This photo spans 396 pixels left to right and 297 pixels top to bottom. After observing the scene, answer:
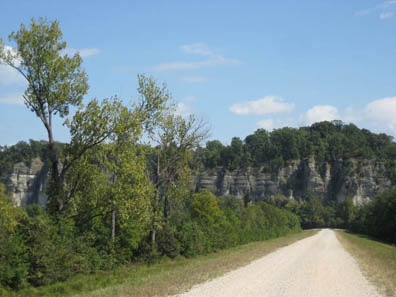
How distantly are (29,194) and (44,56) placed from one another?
18551 centimetres

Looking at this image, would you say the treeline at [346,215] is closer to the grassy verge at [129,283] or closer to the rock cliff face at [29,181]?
the grassy verge at [129,283]

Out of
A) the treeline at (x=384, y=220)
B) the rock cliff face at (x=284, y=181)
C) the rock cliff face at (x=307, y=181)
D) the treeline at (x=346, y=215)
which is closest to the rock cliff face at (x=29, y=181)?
the rock cliff face at (x=284, y=181)

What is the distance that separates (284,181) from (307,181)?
10.1 metres

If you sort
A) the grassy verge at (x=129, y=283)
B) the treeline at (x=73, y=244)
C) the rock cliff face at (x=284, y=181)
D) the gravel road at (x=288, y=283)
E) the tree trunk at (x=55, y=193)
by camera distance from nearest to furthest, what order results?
the gravel road at (x=288, y=283)
the grassy verge at (x=129, y=283)
the treeline at (x=73, y=244)
the tree trunk at (x=55, y=193)
the rock cliff face at (x=284, y=181)

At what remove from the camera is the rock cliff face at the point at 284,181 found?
593 feet

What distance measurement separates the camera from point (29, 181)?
627ft

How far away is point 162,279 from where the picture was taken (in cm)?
1788

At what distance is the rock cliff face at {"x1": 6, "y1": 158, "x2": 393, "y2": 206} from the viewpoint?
18062cm

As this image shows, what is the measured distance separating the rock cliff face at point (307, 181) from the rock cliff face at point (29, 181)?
6992 centimetres

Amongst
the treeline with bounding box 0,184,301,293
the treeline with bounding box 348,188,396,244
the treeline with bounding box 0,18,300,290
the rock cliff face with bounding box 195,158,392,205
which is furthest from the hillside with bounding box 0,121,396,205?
the treeline with bounding box 0,18,300,290

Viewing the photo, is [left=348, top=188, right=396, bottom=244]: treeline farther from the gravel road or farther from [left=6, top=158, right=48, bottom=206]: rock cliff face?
[left=6, top=158, right=48, bottom=206]: rock cliff face

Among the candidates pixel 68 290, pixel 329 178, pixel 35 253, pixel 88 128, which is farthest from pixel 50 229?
pixel 329 178

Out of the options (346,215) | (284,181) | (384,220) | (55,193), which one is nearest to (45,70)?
(55,193)

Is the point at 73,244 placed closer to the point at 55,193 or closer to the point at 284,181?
the point at 55,193
